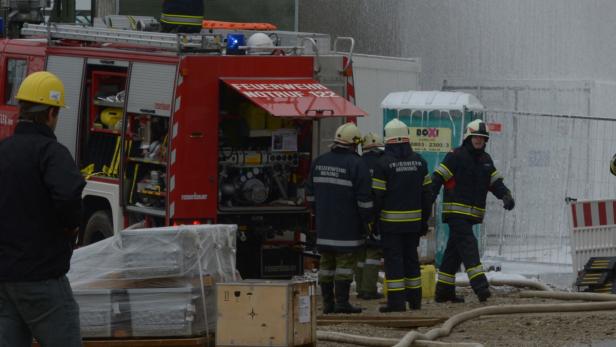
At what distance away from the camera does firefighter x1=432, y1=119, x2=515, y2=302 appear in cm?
1179

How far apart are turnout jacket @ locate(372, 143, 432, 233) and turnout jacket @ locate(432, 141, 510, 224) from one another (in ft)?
1.53

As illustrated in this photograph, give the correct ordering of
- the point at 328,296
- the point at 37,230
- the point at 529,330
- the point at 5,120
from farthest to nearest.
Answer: the point at 5,120 < the point at 328,296 < the point at 529,330 < the point at 37,230

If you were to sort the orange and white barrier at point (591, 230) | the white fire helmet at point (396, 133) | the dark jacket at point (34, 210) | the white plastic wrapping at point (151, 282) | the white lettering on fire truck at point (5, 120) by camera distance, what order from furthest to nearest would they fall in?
the white lettering on fire truck at point (5, 120) → the orange and white barrier at point (591, 230) → the white fire helmet at point (396, 133) → the white plastic wrapping at point (151, 282) → the dark jacket at point (34, 210)

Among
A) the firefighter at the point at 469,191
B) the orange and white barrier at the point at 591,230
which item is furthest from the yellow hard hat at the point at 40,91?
the orange and white barrier at the point at 591,230

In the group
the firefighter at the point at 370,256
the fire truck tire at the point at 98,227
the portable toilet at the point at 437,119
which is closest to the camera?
the firefighter at the point at 370,256

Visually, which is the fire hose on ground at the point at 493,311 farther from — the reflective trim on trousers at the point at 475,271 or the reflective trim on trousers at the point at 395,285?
the reflective trim on trousers at the point at 395,285

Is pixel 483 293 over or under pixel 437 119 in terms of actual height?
under

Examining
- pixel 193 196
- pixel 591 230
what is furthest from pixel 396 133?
pixel 591 230

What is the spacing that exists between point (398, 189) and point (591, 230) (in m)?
2.57

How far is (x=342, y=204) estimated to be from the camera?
11078mm

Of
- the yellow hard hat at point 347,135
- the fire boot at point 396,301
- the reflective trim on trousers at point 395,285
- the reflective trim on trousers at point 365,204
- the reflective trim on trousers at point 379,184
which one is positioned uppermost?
the yellow hard hat at point 347,135

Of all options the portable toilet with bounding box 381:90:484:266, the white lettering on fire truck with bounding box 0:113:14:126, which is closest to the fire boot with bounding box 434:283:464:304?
the portable toilet with bounding box 381:90:484:266

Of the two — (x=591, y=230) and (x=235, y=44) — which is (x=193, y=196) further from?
(x=591, y=230)

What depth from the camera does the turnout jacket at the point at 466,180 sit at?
1179 centimetres
